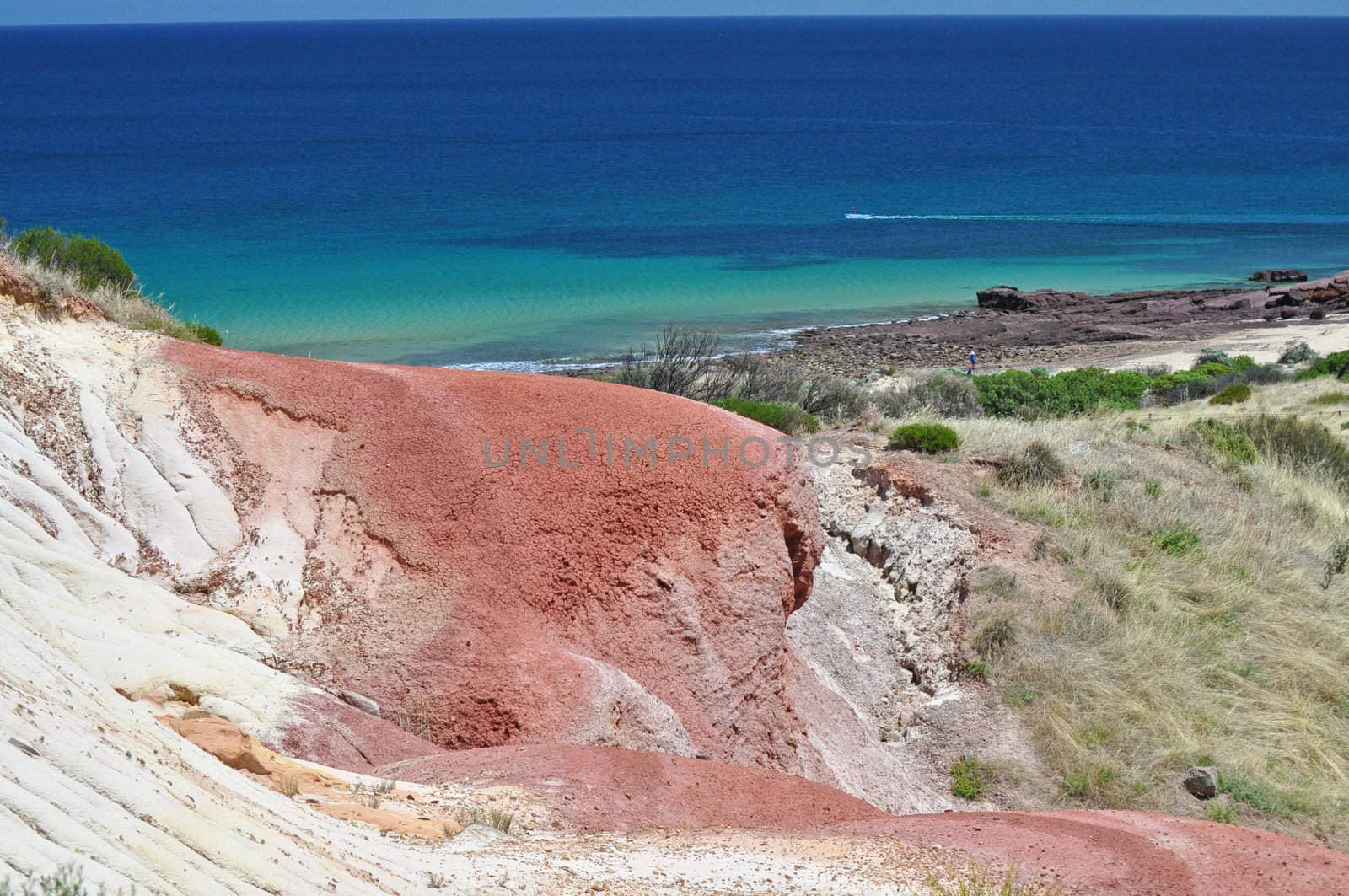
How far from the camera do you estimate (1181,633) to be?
43.2 feet

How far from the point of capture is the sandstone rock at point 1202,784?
10.7m

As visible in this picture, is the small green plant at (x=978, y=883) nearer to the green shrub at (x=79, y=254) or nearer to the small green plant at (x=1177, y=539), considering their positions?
the small green plant at (x=1177, y=539)

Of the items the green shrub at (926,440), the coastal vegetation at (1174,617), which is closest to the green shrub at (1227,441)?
the coastal vegetation at (1174,617)

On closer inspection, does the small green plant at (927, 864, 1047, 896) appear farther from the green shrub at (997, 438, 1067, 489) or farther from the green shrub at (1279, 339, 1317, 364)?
the green shrub at (1279, 339, 1317, 364)

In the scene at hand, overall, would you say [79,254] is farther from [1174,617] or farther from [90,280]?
[1174,617]

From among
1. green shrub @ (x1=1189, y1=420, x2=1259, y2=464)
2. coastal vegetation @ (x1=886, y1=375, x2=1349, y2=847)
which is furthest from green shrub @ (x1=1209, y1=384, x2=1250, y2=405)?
coastal vegetation @ (x1=886, y1=375, x2=1349, y2=847)

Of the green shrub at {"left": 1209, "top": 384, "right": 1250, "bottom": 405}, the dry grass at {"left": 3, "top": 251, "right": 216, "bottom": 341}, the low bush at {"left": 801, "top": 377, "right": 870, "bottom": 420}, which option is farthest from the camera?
the green shrub at {"left": 1209, "top": 384, "right": 1250, "bottom": 405}

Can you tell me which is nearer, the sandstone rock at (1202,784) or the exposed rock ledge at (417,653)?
the exposed rock ledge at (417,653)

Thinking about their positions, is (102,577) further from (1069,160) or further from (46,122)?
(46,122)

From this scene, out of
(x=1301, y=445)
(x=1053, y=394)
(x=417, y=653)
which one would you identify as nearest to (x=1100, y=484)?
(x=1301, y=445)

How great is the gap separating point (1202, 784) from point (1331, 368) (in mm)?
21216

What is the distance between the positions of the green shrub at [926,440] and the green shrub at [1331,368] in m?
15.8

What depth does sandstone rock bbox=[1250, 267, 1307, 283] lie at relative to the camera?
46.0 metres

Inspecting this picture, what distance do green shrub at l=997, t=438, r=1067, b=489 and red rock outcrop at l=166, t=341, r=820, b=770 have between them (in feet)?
19.7
